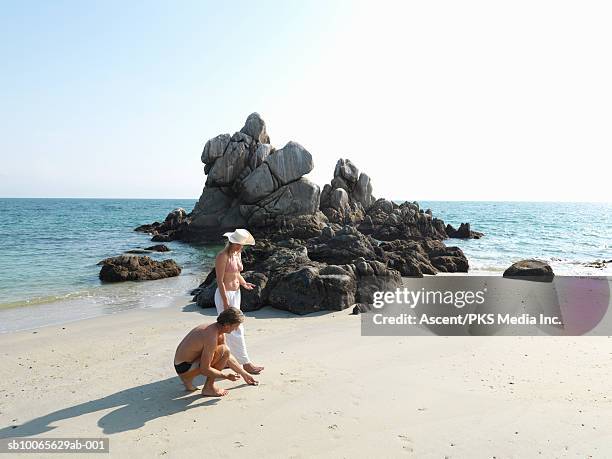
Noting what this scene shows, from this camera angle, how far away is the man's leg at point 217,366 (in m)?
5.69

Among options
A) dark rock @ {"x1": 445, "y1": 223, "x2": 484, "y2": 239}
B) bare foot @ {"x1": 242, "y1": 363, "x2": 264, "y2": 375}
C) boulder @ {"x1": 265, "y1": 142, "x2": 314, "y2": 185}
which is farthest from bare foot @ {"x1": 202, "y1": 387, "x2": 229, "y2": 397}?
dark rock @ {"x1": 445, "y1": 223, "x2": 484, "y2": 239}

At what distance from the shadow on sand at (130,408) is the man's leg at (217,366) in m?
0.08

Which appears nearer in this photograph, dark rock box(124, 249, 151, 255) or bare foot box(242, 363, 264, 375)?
bare foot box(242, 363, 264, 375)

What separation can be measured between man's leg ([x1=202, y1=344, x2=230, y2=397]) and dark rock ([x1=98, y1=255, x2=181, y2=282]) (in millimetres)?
12892

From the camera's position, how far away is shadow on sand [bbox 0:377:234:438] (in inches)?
197

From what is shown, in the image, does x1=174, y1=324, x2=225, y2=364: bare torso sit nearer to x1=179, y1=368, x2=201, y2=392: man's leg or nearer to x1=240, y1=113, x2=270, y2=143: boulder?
x1=179, y1=368, x2=201, y2=392: man's leg

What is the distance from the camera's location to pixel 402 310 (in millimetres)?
10844

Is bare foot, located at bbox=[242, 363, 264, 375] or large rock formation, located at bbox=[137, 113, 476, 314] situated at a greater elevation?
large rock formation, located at bbox=[137, 113, 476, 314]

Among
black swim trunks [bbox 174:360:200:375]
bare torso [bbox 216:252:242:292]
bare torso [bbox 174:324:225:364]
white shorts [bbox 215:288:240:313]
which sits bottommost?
black swim trunks [bbox 174:360:200:375]

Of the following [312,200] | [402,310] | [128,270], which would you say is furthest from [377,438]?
[312,200]

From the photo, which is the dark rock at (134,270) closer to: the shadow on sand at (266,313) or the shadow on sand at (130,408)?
the shadow on sand at (266,313)

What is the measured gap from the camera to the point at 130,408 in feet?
18.0

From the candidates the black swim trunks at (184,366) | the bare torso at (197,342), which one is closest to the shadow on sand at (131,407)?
the black swim trunks at (184,366)

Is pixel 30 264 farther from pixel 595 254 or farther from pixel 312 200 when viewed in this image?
pixel 595 254
